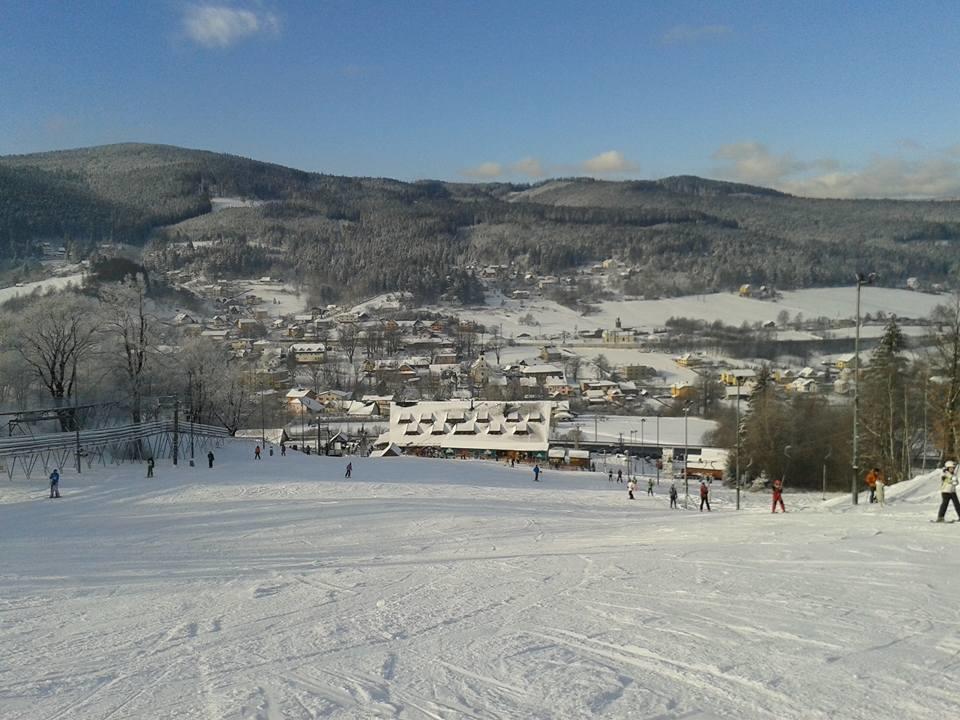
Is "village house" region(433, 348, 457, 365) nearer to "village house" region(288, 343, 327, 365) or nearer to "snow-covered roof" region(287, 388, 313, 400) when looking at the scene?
"village house" region(288, 343, 327, 365)

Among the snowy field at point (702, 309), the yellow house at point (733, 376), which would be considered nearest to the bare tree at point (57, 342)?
the yellow house at point (733, 376)

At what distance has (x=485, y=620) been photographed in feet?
25.4

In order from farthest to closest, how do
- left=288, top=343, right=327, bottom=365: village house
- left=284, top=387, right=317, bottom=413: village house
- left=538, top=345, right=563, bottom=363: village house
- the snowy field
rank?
1. the snowy field
2. left=538, top=345, right=563, bottom=363: village house
3. left=288, top=343, right=327, bottom=365: village house
4. left=284, top=387, right=317, bottom=413: village house

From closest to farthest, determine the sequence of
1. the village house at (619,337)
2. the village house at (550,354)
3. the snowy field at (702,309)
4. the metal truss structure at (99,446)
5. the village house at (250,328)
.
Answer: the metal truss structure at (99,446) < the village house at (550,354) < the village house at (619,337) < the village house at (250,328) < the snowy field at (702,309)

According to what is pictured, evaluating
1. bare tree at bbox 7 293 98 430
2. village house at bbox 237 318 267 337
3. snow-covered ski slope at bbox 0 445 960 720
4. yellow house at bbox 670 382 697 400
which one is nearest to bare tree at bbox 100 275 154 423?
bare tree at bbox 7 293 98 430

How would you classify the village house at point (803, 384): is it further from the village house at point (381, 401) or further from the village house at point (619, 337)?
the village house at point (381, 401)

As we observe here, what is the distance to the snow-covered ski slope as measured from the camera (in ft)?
17.9

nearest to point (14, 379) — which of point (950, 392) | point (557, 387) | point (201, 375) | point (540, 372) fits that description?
point (201, 375)

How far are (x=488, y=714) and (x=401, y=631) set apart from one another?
2.49 meters

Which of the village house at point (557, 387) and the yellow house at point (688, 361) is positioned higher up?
the yellow house at point (688, 361)

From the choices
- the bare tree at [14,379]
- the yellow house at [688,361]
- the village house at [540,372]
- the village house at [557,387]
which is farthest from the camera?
the yellow house at [688,361]

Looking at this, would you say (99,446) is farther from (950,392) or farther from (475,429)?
(950,392)

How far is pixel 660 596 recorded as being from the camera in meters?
8.52

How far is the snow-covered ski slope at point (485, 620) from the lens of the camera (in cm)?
545
